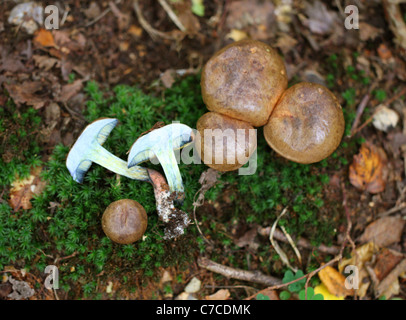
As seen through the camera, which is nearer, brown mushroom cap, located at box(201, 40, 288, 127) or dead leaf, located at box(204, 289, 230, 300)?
brown mushroom cap, located at box(201, 40, 288, 127)

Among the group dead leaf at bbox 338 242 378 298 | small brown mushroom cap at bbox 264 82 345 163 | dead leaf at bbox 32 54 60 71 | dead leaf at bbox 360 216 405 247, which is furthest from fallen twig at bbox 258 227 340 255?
dead leaf at bbox 32 54 60 71

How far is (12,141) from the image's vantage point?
404 centimetres

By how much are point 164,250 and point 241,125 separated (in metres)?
1.73

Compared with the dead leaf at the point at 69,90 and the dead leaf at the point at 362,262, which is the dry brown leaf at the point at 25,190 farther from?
the dead leaf at the point at 362,262

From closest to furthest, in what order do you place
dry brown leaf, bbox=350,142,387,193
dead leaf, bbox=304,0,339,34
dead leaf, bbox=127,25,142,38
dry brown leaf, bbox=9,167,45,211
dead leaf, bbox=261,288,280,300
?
dry brown leaf, bbox=9,167,45,211 < dead leaf, bbox=261,288,280,300 < dry brown leaf, bbox=350,142,387,193 < dead leaf, bbox=127,25,142,38 < dead leaf, bbox=304,0,339,34

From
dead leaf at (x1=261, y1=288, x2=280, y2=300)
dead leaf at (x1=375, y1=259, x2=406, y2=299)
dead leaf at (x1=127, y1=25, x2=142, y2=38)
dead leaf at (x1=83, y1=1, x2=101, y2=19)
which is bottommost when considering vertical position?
dead leaf at (x1=375, y1=259, x2=406, y2=299)

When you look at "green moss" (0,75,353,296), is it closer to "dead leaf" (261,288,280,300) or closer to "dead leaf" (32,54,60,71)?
"dead leaf" (261,288,280,300)

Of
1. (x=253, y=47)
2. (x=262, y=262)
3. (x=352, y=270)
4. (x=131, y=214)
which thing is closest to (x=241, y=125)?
(x=253, y=47)

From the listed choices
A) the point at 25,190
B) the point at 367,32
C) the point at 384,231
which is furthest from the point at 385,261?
the point at 25,190

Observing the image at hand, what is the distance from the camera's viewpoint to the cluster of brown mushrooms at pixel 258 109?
359cm

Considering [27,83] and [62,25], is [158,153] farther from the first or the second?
[62,25]

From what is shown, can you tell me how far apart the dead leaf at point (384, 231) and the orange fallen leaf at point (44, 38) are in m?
4.96

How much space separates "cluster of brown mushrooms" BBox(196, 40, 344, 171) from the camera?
11.8 feet

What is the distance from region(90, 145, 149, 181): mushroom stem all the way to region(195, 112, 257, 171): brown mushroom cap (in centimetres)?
78
